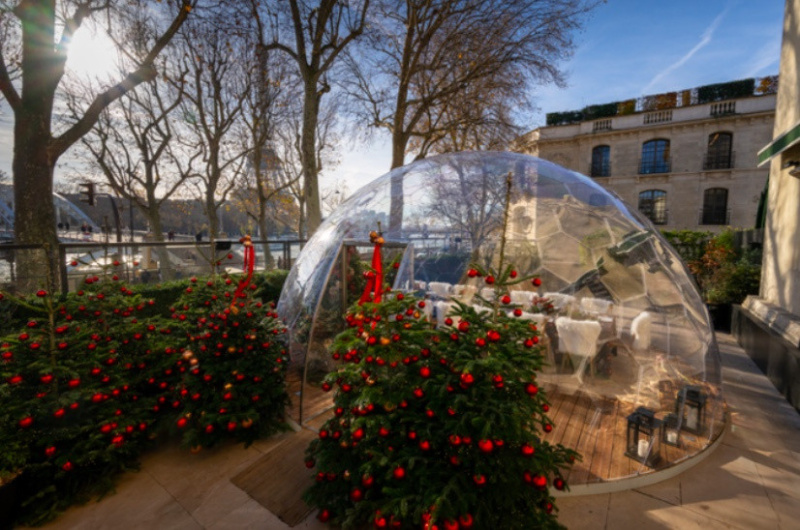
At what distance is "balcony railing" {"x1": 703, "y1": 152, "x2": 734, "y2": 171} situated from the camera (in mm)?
22234

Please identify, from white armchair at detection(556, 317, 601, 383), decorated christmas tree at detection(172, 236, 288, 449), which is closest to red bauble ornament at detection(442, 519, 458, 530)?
decorated christmas tree at detection(172, 236, 288, 449)

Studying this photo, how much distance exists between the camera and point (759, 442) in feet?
13.7

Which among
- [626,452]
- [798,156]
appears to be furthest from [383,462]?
[798,156]

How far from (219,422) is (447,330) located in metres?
2.80

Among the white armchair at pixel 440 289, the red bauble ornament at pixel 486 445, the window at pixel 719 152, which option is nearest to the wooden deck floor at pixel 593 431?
the red bauble ornament at pixel 486 445

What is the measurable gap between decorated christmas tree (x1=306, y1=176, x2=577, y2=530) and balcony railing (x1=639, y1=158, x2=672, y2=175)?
27.8 metres

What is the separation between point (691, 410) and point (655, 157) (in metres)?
26.3

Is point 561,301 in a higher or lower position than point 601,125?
lower

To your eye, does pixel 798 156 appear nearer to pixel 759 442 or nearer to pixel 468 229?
pixel 759 442

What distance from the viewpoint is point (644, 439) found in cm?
376

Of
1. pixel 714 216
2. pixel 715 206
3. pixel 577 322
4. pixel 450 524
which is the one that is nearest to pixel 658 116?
pixel 715 206

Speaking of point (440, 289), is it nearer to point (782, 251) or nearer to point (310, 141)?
point (310, 141)

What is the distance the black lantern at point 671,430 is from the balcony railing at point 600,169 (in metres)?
25.5

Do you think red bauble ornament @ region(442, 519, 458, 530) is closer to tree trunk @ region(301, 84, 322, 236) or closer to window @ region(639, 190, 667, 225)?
tree trunk @ region(301, 84, 322, 236)
